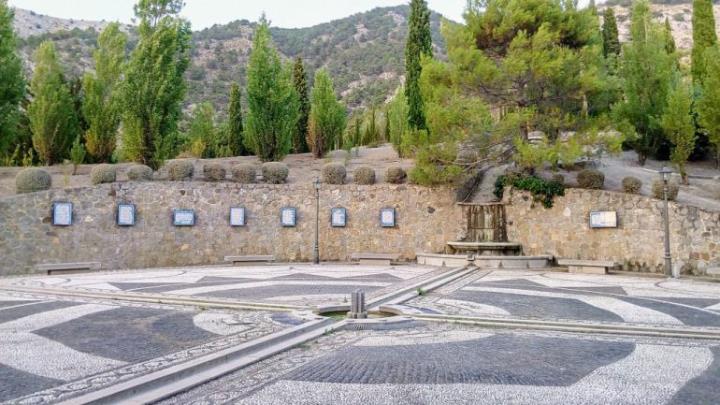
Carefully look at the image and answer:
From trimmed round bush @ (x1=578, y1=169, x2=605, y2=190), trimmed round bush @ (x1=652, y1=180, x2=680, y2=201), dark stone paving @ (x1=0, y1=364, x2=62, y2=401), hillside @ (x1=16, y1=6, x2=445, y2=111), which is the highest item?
hillside @ (x1=16, y1=6, x2=445, y2=111)

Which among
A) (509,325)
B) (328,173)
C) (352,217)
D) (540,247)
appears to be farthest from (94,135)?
(509,325)

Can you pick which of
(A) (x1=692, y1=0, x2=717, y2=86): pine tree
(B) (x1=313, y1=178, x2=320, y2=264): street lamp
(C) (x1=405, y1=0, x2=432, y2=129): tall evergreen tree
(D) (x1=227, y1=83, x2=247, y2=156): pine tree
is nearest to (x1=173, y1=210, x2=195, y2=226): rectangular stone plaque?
(B) (x1=313, y1=178, x2=320, y2=264): street lamp

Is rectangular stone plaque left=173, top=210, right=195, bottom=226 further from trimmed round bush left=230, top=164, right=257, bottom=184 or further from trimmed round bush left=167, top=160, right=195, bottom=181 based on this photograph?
trimmed round bush left=230, top=164, right=257, bottom=184

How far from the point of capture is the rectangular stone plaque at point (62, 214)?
1538cm

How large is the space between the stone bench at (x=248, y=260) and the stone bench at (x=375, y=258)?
306 centimetres

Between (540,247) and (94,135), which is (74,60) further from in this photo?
(540,247)

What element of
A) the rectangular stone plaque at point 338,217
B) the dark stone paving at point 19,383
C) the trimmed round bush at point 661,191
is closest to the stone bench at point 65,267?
the rectangular stone plaque at point 338,217

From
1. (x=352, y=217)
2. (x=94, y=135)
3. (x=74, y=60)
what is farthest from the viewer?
(x=74, y=60)

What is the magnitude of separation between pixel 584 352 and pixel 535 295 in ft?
15.2

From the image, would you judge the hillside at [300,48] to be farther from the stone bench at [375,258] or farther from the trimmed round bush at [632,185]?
the trimmed round bush at [632,185]

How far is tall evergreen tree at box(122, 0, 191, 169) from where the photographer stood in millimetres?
19234

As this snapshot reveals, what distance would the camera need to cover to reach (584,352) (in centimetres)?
557

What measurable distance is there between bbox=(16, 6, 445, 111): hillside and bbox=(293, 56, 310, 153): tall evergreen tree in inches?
830

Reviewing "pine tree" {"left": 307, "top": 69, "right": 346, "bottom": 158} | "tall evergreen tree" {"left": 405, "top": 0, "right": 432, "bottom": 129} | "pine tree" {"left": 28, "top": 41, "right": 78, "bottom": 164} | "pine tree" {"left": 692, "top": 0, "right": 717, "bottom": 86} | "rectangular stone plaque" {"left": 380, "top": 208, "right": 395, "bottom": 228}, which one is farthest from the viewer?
"pine tree" {"left": 307, "top": 69, "right": 346, "bottom": 158}
